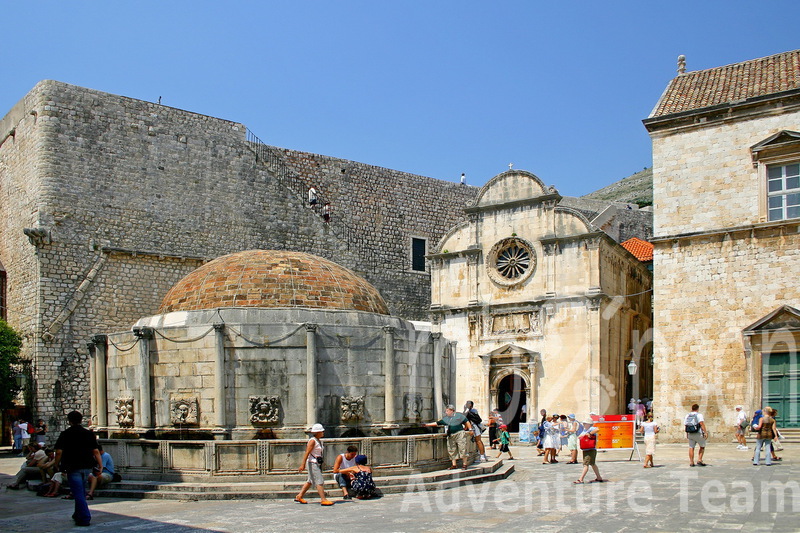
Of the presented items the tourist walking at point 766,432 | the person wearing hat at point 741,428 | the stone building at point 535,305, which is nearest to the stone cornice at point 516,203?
the stone building at point 535,305

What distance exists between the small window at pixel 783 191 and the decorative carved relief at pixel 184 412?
14.8 meters

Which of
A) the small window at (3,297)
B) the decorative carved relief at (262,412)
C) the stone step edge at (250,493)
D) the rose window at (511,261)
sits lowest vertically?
the stone step edge at (250,493)

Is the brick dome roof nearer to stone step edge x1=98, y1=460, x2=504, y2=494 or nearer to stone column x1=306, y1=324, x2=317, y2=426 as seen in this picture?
stone column x1=306, y1=324, x2=317, y2=426

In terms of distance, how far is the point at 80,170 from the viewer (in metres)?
26.1

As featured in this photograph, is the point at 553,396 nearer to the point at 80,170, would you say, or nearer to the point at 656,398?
the point at 656,398

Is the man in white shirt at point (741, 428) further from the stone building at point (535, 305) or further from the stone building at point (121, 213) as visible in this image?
the stone building at point (121, 213)

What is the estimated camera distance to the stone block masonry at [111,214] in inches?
984

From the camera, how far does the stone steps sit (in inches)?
428

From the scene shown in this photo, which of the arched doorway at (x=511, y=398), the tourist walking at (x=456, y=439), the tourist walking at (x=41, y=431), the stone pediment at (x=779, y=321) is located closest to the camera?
the tourist walking at (x=456, y=439)

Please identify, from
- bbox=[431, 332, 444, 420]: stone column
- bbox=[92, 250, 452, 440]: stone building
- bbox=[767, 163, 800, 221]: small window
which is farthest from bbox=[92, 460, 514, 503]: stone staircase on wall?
bbox=[767, 163, 800, 221]: small window

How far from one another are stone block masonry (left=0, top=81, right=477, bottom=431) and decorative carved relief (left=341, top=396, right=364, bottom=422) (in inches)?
597

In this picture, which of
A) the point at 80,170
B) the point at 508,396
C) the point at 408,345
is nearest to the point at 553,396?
the point at 508,396

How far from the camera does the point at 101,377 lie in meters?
13.8

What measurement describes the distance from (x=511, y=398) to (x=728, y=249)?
9.76 metres
